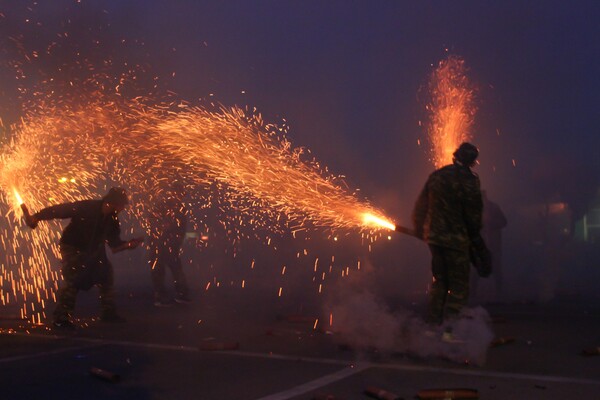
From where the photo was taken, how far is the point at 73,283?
8.80 metres

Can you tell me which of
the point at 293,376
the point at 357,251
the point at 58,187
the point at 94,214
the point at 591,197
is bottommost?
the point at 293,376

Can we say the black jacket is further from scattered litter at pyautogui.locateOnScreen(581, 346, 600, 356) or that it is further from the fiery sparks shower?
scattered litter at pyautogui.locateOnScreen(581, 346, 600, 356)

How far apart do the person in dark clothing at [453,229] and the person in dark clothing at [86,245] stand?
4148 millimetres

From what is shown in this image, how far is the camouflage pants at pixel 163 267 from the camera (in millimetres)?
11398

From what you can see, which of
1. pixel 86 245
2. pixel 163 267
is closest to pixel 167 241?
pixel 163 267

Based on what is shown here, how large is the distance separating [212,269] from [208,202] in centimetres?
751

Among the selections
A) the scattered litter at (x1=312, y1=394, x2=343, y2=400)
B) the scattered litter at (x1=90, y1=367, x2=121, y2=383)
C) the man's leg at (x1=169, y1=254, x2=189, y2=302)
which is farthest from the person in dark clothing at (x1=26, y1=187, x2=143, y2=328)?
the scattered litter at (x1=312, y1=394, x2=343, y2=400)

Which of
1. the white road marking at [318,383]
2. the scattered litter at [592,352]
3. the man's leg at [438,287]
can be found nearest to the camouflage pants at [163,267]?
the man's leg at [438,287]

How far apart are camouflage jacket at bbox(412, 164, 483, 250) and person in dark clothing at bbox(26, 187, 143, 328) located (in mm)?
4176

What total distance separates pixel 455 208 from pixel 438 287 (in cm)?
77

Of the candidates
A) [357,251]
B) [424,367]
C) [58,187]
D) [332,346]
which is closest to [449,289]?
[424,367]

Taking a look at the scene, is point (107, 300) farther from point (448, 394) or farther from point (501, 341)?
point (448, 394)

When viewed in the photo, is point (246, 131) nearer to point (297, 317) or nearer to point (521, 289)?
point (297, 317)

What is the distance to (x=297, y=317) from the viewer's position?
910 centimetres
